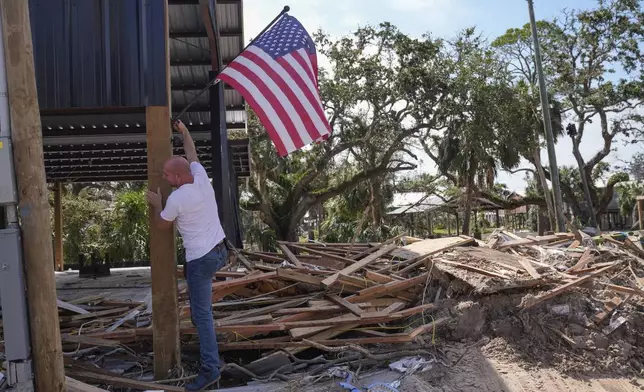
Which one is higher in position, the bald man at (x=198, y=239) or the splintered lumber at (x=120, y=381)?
the bald man at (x=198, y=239)

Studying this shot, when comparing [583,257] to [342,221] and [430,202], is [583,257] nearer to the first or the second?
[342,221]

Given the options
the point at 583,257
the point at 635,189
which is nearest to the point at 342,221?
the point at 583,257

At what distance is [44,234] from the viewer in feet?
13.1

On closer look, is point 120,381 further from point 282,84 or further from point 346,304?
point 282,84

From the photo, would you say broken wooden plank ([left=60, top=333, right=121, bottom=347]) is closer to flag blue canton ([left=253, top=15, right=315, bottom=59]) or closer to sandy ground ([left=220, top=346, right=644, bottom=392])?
sandy ground ([left=220, top=346, right=644, bottom=392])

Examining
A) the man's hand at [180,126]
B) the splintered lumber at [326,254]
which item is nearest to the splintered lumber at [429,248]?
the splintered lumber at [326,254]

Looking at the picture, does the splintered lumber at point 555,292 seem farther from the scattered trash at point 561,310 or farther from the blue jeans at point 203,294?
the blue jeans at point 203,294

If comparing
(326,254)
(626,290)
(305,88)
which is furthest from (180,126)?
(626,290)

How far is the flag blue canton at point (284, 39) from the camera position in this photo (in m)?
5.67

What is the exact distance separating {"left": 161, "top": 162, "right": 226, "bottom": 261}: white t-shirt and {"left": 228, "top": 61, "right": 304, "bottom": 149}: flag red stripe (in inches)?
41.8

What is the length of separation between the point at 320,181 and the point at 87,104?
19259mm

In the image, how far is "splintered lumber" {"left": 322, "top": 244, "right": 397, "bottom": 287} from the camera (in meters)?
6.89

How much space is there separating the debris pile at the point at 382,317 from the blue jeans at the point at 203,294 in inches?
20.3

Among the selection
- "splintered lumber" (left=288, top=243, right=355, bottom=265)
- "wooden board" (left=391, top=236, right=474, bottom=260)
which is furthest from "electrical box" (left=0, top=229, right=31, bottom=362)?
"wooden board" (left=391, top=236, right=474, bottom=260)
